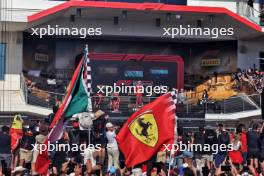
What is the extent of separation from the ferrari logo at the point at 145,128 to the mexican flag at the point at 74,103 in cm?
187

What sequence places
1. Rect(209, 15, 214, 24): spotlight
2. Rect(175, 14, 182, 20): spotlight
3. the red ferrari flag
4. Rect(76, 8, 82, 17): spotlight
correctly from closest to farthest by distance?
the red ferrari flag → Rect(76, 8, 82, 17): spotlight → Rect(175, 14, 182, 20): spotlight → Rect(209, 15, 214, 24): spotlight

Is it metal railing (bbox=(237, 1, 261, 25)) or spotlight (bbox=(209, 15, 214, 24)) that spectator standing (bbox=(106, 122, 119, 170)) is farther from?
metal railing (bbox=(237, 1, 261, 25))

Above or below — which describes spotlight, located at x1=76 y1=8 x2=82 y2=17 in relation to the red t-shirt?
above

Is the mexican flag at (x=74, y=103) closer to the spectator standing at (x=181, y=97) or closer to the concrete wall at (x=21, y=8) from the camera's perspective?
the spectator standing at (x=181, y=97)

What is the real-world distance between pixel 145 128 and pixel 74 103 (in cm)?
245

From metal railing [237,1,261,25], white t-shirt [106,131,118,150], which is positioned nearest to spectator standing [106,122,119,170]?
white t-shirt [106,131,118,150]

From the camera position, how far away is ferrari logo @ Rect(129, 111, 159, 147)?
19875mm

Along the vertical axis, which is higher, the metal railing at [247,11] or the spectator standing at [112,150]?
the metal railing at [247,11]

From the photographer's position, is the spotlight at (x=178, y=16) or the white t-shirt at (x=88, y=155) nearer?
the white t-shirt at (x=88, y=155)

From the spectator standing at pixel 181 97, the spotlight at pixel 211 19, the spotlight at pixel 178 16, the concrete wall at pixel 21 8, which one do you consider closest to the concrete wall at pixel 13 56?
the concrete wall at pixel 21 8

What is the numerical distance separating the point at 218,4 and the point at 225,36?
4.77ft

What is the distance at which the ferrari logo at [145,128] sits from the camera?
19.9m

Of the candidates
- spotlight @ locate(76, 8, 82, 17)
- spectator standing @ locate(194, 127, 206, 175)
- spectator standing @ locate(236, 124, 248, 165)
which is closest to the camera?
spectator standing @ locate(236, 124, 248, 165)

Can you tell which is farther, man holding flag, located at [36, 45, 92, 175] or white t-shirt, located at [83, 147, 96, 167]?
white t-shirt, located at [83, 147, 96, 167]
